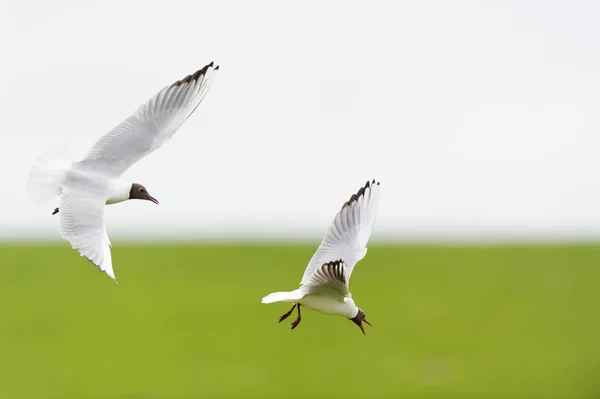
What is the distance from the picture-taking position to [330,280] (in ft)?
18.2

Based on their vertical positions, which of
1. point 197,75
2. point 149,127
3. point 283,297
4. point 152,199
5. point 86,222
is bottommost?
point 283,297

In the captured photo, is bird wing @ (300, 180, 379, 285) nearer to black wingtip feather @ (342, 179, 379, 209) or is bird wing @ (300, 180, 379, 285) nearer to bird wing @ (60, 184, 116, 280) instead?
black wingtip feather @ (342, 179, 379, 209)

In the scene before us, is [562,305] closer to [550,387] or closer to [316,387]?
[550,387]

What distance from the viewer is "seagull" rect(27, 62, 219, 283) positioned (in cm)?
509

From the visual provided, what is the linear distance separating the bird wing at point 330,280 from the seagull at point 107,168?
90 centimetres

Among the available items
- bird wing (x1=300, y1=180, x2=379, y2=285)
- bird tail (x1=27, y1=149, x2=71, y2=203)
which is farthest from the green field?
bird tail (x1=27, y1=149, x2=71, y2=203)

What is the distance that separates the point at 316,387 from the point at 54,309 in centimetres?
1016

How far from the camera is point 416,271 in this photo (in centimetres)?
4288

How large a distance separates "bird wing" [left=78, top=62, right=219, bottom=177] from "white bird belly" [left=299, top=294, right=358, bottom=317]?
1.07 metres

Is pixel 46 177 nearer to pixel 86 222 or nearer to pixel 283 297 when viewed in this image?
pixel 86 222

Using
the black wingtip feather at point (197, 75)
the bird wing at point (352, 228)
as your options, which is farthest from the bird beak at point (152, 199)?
the bird wing at point (352, 228)

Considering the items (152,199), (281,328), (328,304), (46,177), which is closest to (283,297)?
(328,304)

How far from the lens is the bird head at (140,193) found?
5660 mm

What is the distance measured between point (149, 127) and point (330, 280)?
1198 mm
